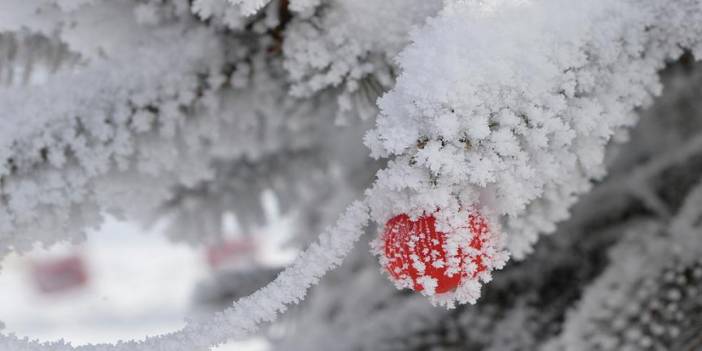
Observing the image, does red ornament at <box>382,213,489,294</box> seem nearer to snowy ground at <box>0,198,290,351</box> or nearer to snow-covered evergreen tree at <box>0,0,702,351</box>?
snow-covered evergreen tree at <box>0,0,702,351</box>

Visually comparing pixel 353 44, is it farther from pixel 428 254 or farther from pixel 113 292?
pixel 113 292

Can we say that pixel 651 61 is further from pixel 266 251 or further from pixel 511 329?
pixel 266 251

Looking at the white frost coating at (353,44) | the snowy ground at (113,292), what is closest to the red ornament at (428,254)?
the white frost coating at (353,44)

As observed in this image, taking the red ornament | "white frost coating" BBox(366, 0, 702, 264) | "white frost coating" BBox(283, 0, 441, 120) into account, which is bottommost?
the red ornament

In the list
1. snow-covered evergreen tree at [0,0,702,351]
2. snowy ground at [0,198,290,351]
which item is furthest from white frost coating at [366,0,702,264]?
snowy ground at [0,198,290,351]

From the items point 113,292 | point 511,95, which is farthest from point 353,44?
point 113,292

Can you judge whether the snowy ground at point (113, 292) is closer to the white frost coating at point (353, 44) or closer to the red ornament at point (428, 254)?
the white frost coating at point (353, 44)
